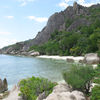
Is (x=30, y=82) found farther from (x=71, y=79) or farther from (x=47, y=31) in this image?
(x=47, y=31)

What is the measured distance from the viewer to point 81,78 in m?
9.59

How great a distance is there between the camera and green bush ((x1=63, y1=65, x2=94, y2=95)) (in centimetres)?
935

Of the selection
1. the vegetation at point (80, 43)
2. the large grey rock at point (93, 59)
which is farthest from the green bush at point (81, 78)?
the vegetation at point (80, 43)

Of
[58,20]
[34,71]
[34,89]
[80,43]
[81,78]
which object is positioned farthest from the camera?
[58,20]

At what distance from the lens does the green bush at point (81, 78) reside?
935 cm

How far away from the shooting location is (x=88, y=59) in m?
35.4

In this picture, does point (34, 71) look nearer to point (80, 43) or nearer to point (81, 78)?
point (81, 78)

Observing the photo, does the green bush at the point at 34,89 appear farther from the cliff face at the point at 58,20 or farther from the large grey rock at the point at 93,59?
the cliff face at the point at 58,20

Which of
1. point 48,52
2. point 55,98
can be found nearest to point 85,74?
point 55,98

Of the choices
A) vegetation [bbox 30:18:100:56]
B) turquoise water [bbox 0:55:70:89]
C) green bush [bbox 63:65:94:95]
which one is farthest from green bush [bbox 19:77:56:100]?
vegetation [bbox 30:18:100:56]

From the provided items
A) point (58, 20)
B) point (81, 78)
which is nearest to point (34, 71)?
point (81, 78)

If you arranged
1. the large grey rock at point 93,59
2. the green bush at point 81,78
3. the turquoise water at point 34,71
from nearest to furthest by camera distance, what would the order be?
the green bush at point 81,78 → the turquoise water at point 34,71 → the large grey rock at point 93,59

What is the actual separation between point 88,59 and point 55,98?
1171 inches

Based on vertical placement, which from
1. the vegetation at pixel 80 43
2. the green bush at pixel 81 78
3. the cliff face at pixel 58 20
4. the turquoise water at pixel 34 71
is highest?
the cliff face at pixel 58 20
